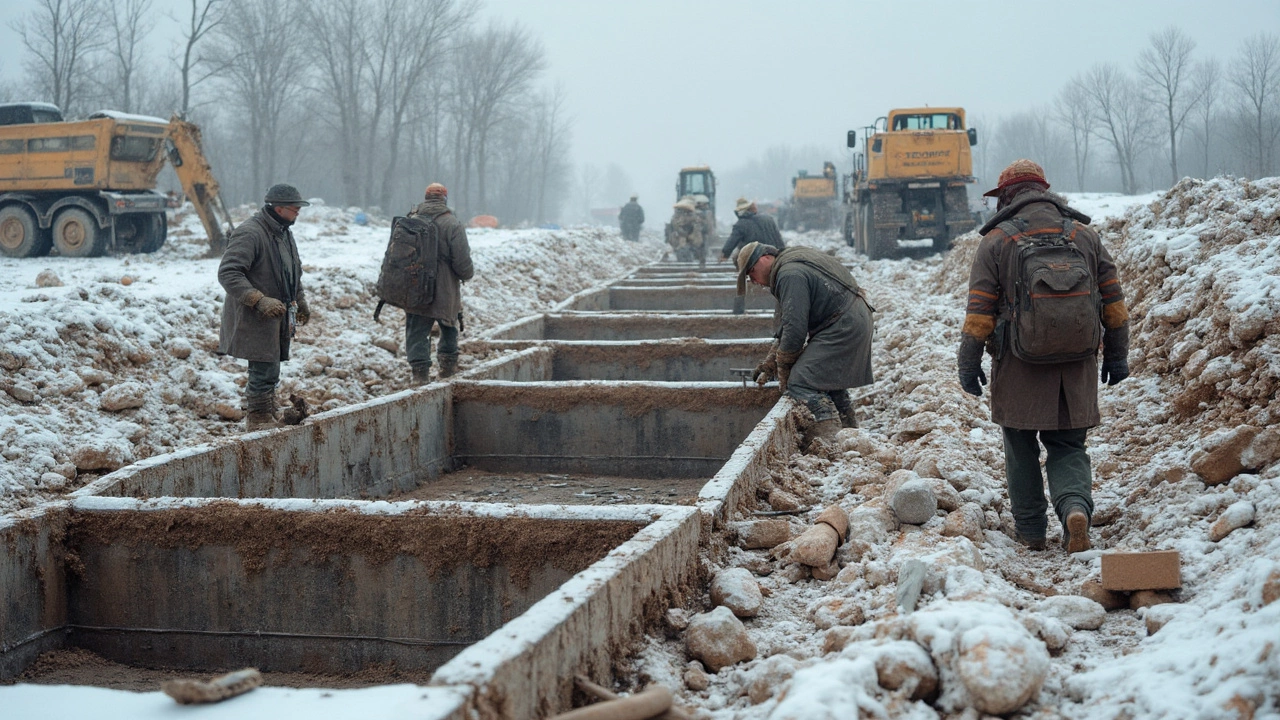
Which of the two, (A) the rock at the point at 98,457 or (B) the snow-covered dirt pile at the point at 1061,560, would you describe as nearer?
(B) the snow-covered dirt pile at the point at 1061,560

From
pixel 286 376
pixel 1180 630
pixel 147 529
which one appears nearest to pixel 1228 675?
pixel 1180 630

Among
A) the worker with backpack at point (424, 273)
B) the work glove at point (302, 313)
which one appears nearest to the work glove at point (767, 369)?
the worker with backpack at point (424, 273)

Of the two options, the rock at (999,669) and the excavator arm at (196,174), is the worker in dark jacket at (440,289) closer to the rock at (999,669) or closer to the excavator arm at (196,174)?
the rock at (999,669)

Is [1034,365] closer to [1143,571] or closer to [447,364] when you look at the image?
[1143,571]

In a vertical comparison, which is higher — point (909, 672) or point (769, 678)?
point (909, 672)

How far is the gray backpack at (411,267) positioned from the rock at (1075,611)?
558 cm

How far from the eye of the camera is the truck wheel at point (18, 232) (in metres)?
16.0

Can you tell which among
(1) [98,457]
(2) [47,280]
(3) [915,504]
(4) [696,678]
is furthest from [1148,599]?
(2) [47,280]

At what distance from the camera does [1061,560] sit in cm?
421

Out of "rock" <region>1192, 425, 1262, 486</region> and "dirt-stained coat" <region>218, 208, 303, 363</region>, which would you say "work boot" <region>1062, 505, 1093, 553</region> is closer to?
"rock" <region>1192, 425, 1262, 486</region>

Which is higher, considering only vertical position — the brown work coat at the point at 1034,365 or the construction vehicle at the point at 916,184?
the construction vehicle at the point at 916,184

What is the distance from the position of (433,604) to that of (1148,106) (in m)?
50.1

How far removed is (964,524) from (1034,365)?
0.70 meters

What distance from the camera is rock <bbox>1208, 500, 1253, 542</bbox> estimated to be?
12.0 ft
